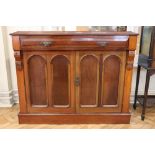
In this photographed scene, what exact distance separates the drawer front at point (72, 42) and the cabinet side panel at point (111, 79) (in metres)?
0.16

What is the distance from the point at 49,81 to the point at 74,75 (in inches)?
11.1

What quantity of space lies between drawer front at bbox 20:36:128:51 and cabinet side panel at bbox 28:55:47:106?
0.48 feet

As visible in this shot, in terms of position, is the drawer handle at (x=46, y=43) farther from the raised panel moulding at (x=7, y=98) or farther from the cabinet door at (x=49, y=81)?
the raised panel moulding at (x=7, y=98)

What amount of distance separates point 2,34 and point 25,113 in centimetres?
103

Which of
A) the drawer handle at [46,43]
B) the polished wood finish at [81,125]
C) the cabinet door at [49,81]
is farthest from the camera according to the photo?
the polished wood finish at [81,125]

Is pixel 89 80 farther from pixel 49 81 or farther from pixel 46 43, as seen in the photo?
pixel 46 43

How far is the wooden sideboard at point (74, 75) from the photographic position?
191cm

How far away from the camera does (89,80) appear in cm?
208

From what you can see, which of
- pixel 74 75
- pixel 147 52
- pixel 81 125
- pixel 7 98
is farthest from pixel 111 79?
pixel 7 98

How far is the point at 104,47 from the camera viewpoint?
1931mm

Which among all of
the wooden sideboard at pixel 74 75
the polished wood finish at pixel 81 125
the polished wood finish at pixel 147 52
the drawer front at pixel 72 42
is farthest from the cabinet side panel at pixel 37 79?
the polished wood finish at pixel 147 52

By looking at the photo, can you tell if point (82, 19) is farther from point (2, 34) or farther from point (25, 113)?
point (2, 34)

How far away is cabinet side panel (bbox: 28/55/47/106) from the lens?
2.01m
